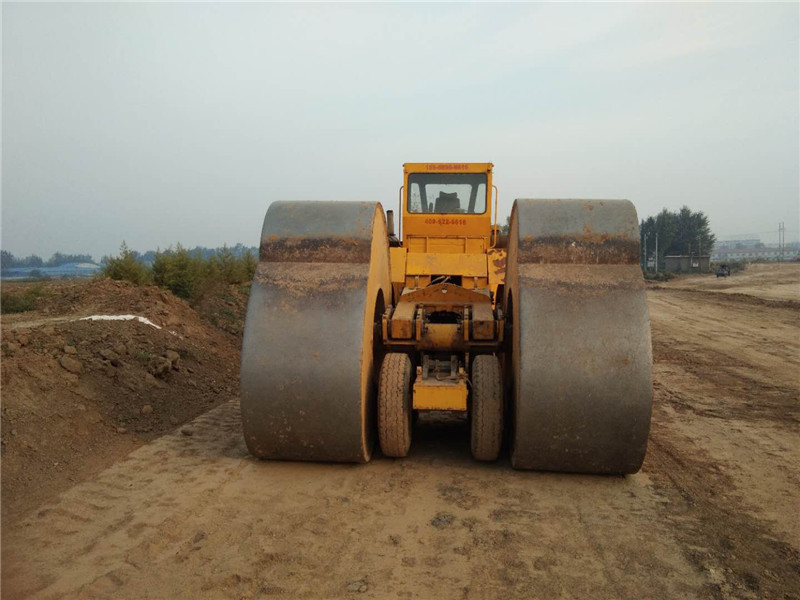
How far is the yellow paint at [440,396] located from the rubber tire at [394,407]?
0.44 feet

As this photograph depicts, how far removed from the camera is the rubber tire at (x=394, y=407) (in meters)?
5.50

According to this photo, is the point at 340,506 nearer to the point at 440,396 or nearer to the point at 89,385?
the point at 440,396

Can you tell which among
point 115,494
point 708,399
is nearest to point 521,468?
point 115,494

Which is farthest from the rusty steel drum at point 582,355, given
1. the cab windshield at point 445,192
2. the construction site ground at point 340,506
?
the cab windshield at point 445,192

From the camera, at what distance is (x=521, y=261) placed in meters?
5.52

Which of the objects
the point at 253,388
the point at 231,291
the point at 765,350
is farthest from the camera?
the point at 231,291

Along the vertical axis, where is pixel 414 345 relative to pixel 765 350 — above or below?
above

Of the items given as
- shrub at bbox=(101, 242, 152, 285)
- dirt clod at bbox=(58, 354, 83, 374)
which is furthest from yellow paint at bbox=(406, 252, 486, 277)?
shrub at bbox=(101, 242, 152, 285)

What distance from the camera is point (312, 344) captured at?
5.29m

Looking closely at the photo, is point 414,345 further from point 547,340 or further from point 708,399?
point 708,399

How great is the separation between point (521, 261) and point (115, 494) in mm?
3852

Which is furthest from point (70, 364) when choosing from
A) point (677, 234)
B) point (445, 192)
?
point (677, 234)

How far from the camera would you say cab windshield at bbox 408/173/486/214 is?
323 inches

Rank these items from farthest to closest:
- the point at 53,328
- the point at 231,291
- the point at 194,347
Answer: the point at 231,291 < the point at 194,347 < the point at 53,328
